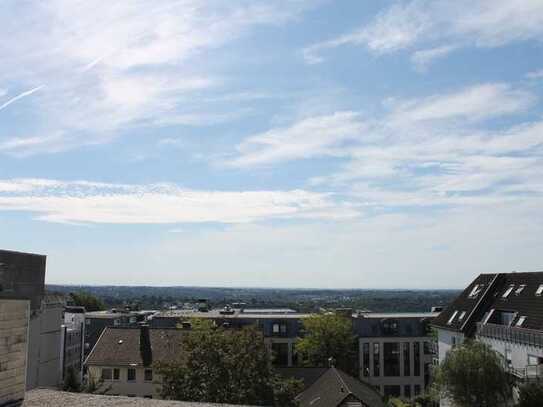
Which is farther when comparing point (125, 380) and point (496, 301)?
point (125, 380)

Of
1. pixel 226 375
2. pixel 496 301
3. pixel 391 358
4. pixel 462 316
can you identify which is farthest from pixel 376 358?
pixel 226 375

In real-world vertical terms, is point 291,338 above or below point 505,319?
below

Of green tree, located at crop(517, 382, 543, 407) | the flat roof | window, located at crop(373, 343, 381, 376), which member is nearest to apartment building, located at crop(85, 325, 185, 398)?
green tree, located at crop(517, 382, 543, 407)

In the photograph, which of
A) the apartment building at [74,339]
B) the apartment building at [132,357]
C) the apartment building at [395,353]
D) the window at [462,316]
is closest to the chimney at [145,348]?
the apartment building at [132,357]

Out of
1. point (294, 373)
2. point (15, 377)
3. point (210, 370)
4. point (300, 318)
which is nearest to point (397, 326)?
point (300, 318)

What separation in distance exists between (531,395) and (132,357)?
34416mm

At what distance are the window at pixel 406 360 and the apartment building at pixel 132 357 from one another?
34.7 meters

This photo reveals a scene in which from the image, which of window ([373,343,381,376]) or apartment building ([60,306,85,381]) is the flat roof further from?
apartment building ([60,306,85,381])

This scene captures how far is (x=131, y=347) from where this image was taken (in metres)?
55.7

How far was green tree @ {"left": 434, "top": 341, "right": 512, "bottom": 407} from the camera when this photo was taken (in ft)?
112

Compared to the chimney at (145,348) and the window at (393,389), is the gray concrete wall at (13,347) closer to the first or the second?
the chimney at (145,348)

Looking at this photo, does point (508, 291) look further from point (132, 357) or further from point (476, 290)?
point (132, 357)

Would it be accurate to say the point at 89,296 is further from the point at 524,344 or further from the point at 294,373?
the point at 524,344

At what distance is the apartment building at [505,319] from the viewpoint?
36250 millimetres
